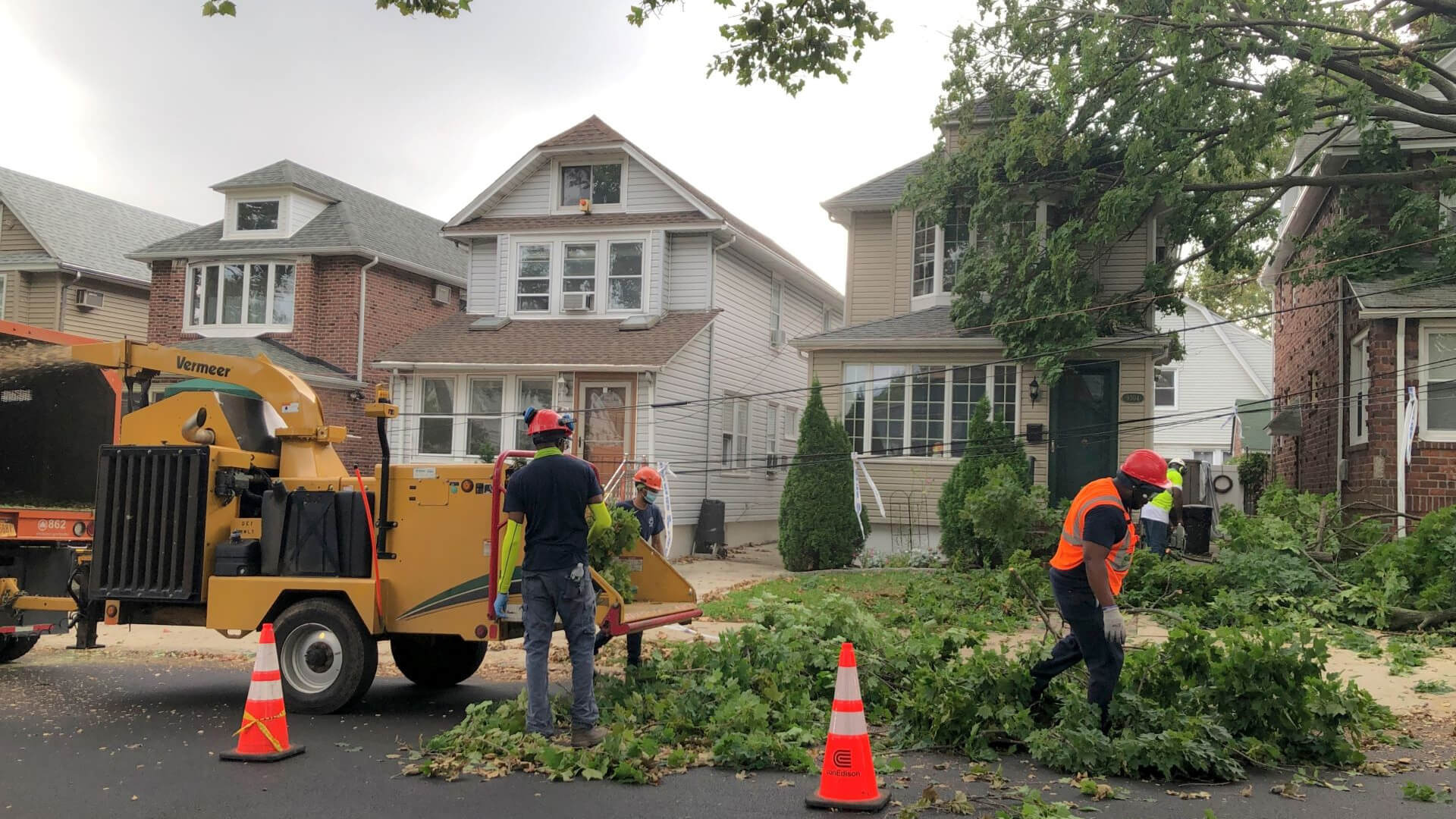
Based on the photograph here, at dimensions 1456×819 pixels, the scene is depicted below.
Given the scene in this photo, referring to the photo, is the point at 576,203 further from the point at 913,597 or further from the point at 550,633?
the point at 550,633

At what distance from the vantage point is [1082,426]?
2000 cm

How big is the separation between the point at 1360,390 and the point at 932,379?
6.77 meters

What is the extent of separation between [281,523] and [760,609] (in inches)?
146

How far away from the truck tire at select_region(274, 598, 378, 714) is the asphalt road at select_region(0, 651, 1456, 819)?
168 mm

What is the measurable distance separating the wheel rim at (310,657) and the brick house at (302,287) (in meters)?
16.1

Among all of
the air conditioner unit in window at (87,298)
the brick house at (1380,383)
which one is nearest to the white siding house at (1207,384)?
the brick house at (1380,383)

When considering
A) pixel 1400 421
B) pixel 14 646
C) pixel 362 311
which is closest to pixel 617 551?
pixel 14 646

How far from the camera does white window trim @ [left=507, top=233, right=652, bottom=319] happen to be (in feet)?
76.4

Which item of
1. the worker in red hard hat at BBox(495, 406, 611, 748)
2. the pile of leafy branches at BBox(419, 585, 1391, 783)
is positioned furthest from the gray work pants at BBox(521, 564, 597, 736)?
the pile of leafy branches at BBox(419, 585, 1391, 783)

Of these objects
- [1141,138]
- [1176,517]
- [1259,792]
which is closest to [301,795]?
[1259,792]

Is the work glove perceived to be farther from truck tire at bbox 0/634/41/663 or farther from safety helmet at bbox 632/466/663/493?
truck tire at bbox 0/634/41/663

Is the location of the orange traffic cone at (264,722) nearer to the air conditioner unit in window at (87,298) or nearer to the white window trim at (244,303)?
the white window trim at (244,303)

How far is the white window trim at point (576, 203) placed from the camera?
23562 millimetres

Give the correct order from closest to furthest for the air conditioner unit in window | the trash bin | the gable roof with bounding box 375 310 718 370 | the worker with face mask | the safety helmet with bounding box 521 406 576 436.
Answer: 1. the safety helmet with bounding box 521 406 576 436
2. the worker with face mask
3. the trash bin
4. the gable roof with bounding box 375 310 718 370
5. the air conditioner unit in window
